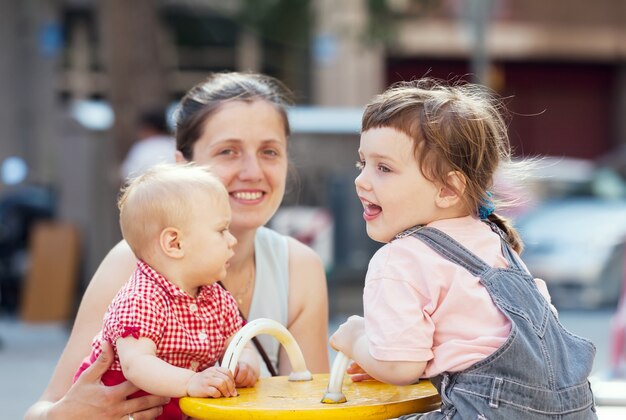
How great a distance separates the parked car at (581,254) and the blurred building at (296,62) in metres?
1.70

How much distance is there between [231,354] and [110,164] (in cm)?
755

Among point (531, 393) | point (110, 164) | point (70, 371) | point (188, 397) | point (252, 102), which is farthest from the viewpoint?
point (110, 164)

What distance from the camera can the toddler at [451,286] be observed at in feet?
7.25

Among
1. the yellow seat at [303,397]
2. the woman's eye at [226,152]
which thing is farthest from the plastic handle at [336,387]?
the woman's eye at [226,152]

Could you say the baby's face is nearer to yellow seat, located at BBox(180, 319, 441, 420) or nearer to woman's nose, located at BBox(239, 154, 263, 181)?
yellow seat, located at BBox(180, 319, 441, 420)

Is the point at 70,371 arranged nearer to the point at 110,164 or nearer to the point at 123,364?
the point at 123,364

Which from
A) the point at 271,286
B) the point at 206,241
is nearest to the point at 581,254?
the point at 271,286

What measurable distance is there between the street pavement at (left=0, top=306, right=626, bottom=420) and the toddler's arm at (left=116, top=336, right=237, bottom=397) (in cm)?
427

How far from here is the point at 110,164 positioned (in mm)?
9773

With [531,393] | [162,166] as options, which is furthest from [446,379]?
[162,166]

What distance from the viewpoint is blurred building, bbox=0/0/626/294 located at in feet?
32.1

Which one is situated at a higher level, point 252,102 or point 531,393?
point 252,102

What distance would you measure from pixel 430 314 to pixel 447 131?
1.22 feet

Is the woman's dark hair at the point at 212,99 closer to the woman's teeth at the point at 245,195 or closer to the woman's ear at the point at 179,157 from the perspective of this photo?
the woman's ear at the point at 179,157
